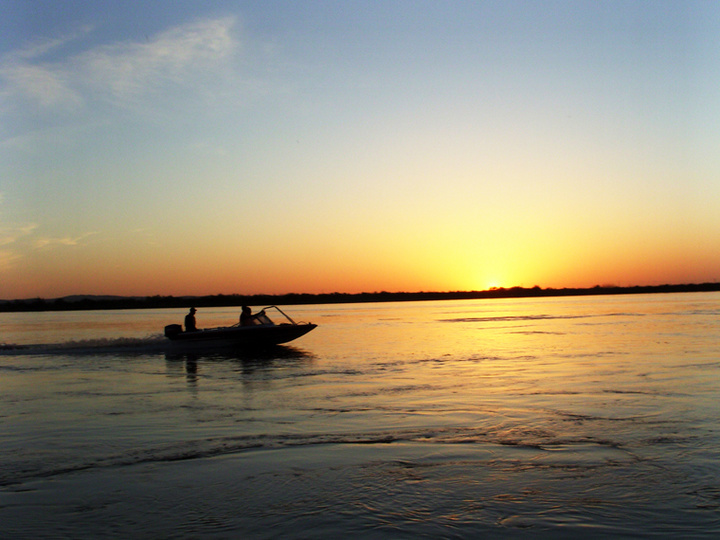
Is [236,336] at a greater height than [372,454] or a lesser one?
greater

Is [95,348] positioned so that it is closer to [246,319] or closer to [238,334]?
[238,334]

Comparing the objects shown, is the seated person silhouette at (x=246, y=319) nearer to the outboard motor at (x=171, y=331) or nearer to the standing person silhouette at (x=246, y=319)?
the standing person silhouette at (x=246, y=319)

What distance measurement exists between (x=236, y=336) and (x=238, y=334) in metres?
0.12

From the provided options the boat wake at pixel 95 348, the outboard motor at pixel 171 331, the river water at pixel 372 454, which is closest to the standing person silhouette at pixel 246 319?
the outboard motor at pixel 171 331

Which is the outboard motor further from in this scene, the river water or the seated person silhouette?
the river water

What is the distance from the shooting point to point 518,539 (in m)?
5.59

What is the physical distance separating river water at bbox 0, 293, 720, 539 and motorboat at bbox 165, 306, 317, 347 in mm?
7843

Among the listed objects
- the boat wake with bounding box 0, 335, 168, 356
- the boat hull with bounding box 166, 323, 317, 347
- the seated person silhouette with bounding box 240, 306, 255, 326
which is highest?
the seated person silhouette with bounding box 240, 306, 255, 326

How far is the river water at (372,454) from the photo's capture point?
6.16 metres

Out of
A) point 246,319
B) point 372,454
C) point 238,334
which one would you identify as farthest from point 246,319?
point 372,454

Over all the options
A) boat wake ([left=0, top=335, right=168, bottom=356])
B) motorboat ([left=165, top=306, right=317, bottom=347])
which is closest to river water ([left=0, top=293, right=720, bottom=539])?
motorboat ([left=165, top=306, right=317, bottom=347])

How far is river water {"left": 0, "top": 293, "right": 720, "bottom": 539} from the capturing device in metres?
6.16

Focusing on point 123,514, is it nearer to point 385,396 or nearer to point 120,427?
point 120,427

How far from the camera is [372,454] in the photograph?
8.65 meters
